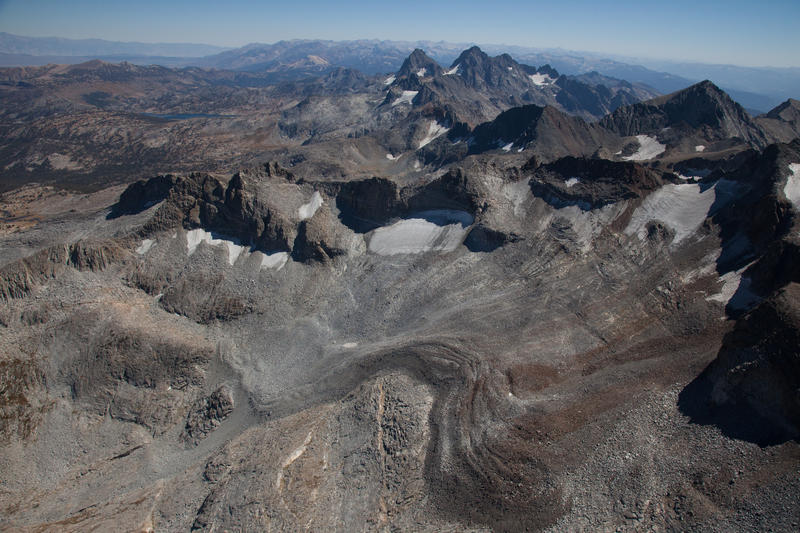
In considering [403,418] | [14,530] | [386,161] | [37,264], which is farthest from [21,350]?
[386,161]

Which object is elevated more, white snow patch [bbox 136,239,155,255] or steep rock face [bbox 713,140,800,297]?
steep rock face [bbox 713,140,800,297]

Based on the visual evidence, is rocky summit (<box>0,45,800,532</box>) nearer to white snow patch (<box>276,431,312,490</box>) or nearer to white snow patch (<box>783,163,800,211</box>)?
white snow patch (<box>276,431,312,490</box>)

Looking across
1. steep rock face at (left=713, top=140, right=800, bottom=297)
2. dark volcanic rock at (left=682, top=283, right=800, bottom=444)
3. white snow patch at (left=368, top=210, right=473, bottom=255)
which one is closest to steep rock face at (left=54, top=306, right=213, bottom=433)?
white snow patch at (left=368, top=210, right=473, bottom=255)

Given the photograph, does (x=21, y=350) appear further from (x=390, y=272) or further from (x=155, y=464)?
(x=390, y=272)

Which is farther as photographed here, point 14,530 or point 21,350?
point 21,350

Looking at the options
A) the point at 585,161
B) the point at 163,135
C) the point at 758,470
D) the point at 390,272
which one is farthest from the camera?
the point at 163,135

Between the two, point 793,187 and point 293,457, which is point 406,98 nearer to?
point 793,187
